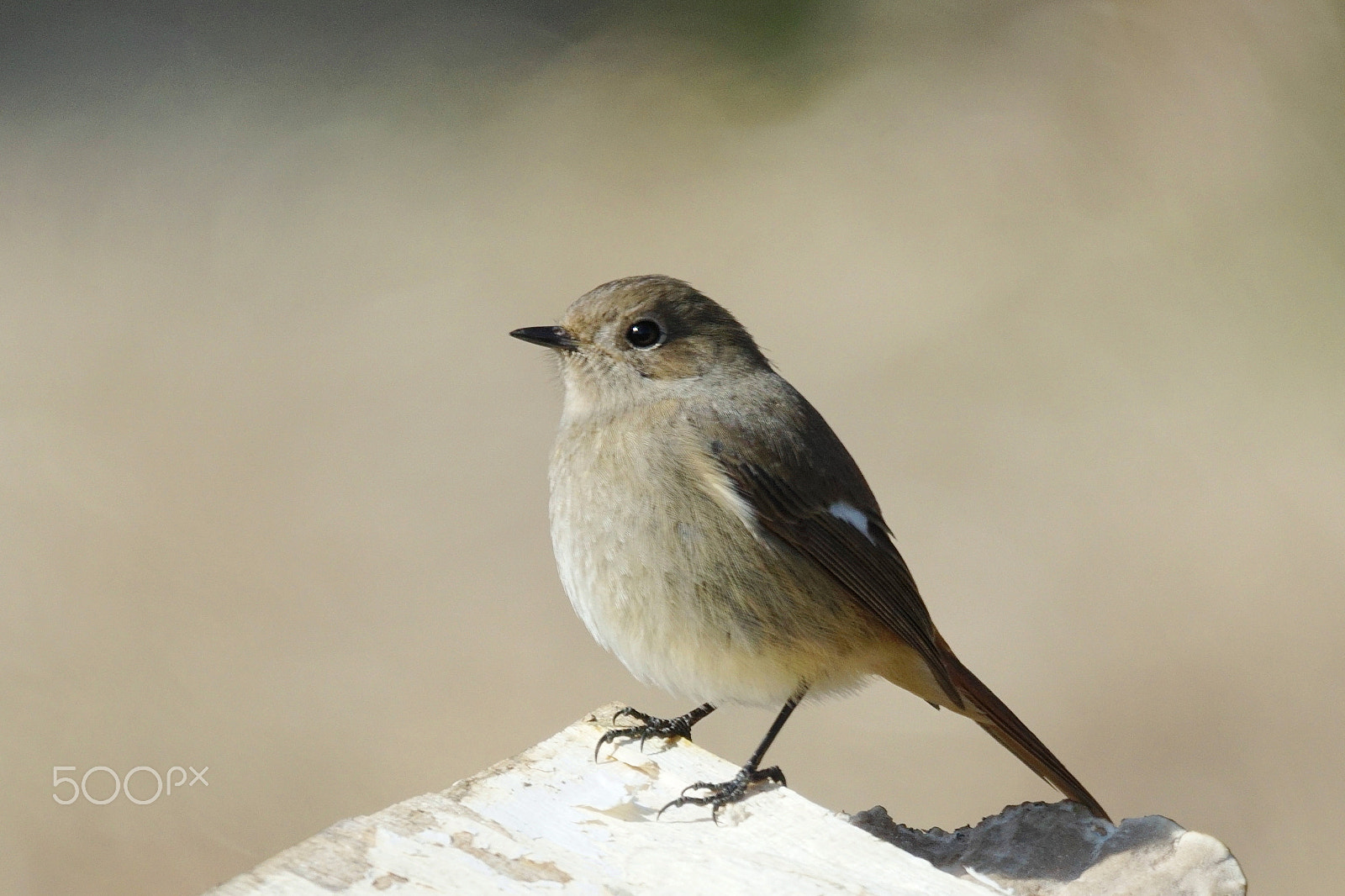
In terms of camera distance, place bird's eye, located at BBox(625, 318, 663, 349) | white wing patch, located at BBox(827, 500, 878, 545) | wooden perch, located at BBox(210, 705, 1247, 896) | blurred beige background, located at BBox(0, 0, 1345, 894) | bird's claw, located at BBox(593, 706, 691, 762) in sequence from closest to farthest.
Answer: wooden perch, located at BBox(210, 705, 1247, 896) → bird's claw, located at BBox(593, 706, 691, 762) → white wing patch, located at BBox(827, 500, 878, 545) → bird's eye, located at BBox(625, 318, 663, 349) → blurred beige background, located at BBox(0, 0, 1345, 894)

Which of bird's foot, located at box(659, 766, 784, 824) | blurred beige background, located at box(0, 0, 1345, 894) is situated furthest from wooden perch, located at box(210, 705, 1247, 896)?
blurred beige background, located at box(0, 0, 1345, 894)

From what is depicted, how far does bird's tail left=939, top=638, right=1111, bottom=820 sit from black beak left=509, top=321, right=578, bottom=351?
130cm

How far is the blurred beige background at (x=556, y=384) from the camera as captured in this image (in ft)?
21.4

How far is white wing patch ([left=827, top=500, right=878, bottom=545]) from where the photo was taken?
12.6 feet

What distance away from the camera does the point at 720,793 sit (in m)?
3.07

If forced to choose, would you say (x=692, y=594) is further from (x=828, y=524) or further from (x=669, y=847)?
(x=669, y=847)

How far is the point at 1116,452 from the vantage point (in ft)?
27.7

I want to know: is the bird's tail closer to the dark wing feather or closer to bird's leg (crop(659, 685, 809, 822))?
the dark wing feather

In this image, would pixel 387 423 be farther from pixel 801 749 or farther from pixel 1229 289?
pixel 1229 289

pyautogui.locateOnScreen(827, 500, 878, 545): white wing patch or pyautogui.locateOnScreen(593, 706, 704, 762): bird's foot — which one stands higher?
pyautogui.locateOnScreen(827, 500, 878, 545): white wing patch

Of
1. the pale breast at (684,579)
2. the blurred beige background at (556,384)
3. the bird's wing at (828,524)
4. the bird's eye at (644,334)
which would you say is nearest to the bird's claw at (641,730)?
the pale breast at (684,579)

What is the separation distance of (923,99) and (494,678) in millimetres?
6370

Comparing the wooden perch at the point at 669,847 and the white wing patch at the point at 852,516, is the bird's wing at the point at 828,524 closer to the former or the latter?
the white wing patch at the point at 852,516

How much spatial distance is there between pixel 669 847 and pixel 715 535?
36.6 inches
